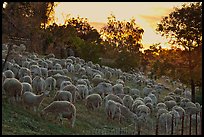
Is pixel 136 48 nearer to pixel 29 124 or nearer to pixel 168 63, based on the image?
pixel 168 63

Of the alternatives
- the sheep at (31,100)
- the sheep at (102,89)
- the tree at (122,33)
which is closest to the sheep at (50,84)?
the sheep at (102,89)

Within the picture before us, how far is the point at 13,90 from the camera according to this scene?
58.1 ft

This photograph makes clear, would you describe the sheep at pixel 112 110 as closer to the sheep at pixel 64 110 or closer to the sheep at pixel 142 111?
the sheep at pixel 142 111

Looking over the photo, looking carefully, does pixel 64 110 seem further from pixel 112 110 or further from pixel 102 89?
pixel 102 89

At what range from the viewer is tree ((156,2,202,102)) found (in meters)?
26.9

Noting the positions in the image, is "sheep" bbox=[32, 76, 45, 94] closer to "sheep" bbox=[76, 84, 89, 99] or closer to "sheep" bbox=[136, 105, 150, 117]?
"sheep" bbox=[76, 84, 89, 99]

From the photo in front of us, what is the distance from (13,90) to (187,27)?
45.6 feet

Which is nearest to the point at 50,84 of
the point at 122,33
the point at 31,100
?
the point at 31,100

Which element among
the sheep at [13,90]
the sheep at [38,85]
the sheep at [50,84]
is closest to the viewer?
the sheep at [13,90]

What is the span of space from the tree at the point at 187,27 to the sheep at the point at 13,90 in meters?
12.4

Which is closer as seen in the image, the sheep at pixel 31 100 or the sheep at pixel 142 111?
the sheep at pixel 31 100

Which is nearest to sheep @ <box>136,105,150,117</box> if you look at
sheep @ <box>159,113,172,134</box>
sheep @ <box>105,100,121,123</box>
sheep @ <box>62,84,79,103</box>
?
sheep @ <box>159,113,172,134</box>

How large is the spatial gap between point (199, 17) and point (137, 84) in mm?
14956

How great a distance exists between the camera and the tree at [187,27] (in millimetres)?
26875
